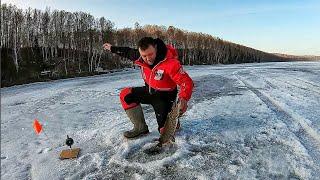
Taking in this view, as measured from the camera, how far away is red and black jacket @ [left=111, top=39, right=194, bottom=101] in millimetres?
5012

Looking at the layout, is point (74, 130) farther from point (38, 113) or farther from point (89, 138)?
point (38, 113)

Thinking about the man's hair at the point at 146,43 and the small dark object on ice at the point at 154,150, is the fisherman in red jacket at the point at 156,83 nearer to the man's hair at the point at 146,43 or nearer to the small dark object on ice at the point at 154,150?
the man's hair at the point at 146,43

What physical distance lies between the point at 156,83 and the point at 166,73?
25 cm

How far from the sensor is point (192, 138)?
5289 millimetres

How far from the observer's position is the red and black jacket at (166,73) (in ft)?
16.4

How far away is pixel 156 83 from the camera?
5.37 metres

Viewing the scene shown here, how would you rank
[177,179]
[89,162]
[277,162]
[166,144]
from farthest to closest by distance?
[166,144], [89,162], [277,162], [177,179]

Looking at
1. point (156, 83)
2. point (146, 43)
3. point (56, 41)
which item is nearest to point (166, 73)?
point (156, 83)

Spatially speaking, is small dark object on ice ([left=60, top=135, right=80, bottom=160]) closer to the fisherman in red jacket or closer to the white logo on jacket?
the fisherman in red jacket

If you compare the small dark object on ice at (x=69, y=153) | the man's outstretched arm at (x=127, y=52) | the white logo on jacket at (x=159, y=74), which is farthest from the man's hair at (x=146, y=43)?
the small dark object on ice at (x=69, y=153)

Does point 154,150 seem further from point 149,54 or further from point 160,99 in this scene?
point 149,54

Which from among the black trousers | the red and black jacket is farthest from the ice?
the red and black jacket

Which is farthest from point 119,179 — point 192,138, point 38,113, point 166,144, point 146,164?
point 38,113

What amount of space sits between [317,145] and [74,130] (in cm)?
352
